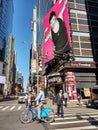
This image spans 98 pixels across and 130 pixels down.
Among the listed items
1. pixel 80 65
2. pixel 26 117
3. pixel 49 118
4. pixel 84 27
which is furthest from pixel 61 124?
pixel 84 27

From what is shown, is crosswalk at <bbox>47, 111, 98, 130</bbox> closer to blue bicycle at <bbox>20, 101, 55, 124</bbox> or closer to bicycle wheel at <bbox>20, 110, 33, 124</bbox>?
blue bicycle at <bbox>20, 101, 55, 124</bbox>

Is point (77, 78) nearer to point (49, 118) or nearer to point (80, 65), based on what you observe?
point (80, 65)

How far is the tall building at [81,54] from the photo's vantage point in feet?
118

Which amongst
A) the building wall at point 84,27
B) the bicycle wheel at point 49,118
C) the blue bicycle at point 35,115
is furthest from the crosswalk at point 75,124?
the building wall at point 84,27

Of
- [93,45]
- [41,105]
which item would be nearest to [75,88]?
[93,45]

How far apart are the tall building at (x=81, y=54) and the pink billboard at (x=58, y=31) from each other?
1083 mm

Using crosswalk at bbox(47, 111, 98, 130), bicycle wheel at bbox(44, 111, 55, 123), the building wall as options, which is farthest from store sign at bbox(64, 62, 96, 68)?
bicycle wheel at bbox(44, 111, 55, 123)

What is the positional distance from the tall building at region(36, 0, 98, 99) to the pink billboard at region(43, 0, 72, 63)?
1083 mm

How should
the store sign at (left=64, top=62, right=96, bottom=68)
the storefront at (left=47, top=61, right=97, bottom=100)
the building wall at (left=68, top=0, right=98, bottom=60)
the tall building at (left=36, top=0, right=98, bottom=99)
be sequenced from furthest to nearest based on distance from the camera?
the building wall at (left=68, top=0, right=98, bottom=60), the store sign at (left=64, top=62, right=96, bottom=68), the tall building at (left=36, top=0, right=98, bottom=99), the storefront at (left=47, top=61, right=97, bottom=100)

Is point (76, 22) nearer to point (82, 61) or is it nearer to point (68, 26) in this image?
point (68, 26)

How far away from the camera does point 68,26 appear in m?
38.9

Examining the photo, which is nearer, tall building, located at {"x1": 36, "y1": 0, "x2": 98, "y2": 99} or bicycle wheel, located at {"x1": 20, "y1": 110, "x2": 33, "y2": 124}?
bicycle wheel, located at {"x1": 20, "y1": 110, "x2": 33, "y2": 124}

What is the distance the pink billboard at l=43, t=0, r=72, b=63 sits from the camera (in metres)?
39.2

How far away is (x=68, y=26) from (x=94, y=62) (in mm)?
8904
